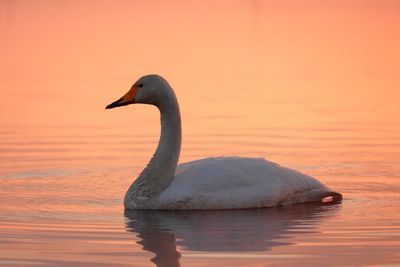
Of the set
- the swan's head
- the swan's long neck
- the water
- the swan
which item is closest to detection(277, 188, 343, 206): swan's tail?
the swan

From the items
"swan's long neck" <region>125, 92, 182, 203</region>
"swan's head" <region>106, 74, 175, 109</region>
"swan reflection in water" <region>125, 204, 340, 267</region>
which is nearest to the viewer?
"swan reflection in water" <region>125, 204, 340, 267</region>

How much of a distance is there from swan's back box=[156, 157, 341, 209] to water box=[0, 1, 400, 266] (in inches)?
5.6

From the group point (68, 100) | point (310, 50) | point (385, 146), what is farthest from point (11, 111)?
point (310, 50)

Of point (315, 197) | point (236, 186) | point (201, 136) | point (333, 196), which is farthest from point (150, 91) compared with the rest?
point (201, 136)

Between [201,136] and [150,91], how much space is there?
13.7 feet

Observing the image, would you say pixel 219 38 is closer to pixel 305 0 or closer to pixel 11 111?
pixel 11 111

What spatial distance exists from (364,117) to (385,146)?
3.08 metres

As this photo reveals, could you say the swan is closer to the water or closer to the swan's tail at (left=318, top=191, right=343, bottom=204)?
the swan's tail at (left=318, top=191, right=343, bottom=204)

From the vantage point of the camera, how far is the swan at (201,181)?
12242mm

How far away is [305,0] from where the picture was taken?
5472 cm

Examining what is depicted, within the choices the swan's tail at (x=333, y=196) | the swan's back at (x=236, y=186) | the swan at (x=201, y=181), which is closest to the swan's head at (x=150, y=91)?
the swan at (x=201, y=181)

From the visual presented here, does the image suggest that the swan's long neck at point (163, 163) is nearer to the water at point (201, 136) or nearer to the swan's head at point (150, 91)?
the swan's head at point (150, 91)

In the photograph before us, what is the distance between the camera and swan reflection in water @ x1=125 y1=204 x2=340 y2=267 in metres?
10.1

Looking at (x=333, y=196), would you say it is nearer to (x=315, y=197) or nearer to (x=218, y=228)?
(x=315, y=197)
